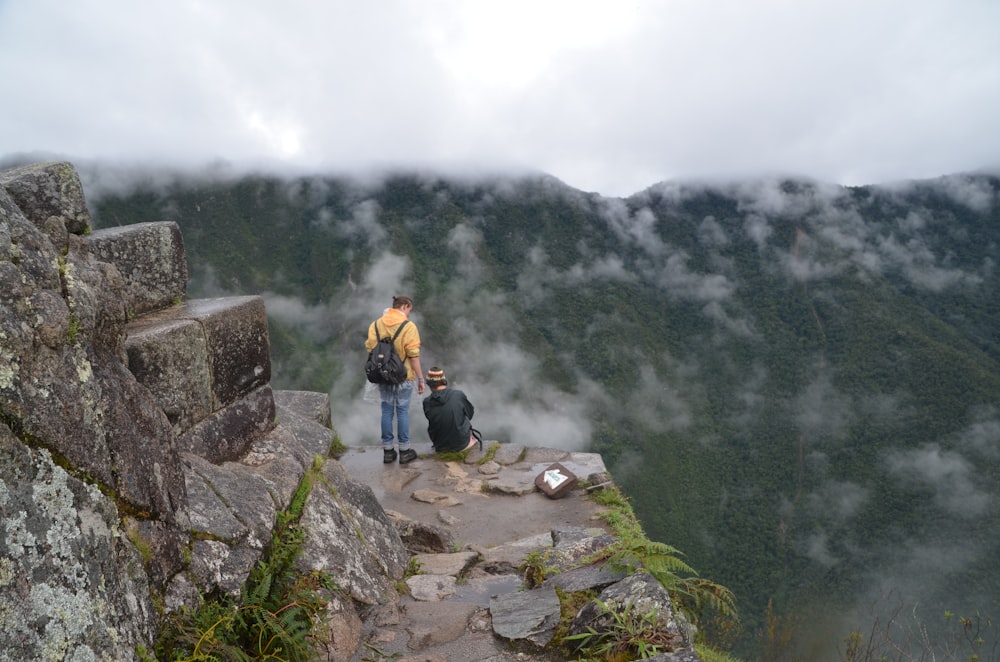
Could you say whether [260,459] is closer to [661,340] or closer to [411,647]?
[411,647]

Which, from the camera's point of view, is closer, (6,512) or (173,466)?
(6,512)

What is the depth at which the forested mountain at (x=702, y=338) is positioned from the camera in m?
53.1

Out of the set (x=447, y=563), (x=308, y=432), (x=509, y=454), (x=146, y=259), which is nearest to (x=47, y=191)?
(x=146, y=259)

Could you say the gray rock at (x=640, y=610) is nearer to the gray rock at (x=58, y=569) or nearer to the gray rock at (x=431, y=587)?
the gray rock at (x=431, y=587)

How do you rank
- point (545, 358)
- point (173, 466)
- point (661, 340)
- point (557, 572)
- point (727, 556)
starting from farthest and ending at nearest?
point (661, 340)
point (545, 358)
point (727, 556)
point (557, 572)
point (173, 466)

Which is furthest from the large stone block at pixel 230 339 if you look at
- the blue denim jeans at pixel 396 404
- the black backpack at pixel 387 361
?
the blue denim jeans at pixel 396 404

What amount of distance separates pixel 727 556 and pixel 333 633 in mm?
53292

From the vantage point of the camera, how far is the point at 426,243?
74.4 metres

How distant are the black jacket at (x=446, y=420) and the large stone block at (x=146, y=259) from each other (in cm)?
470

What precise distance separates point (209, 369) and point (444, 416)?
4.91 metres

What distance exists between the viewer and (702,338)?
79500 mm

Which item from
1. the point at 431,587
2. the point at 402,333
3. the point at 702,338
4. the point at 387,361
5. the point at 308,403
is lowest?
the point at 702,338

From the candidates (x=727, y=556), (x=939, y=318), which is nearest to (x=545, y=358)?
(x=727, y=556)

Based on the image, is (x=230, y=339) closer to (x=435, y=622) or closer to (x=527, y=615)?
(x=435, y=622)
